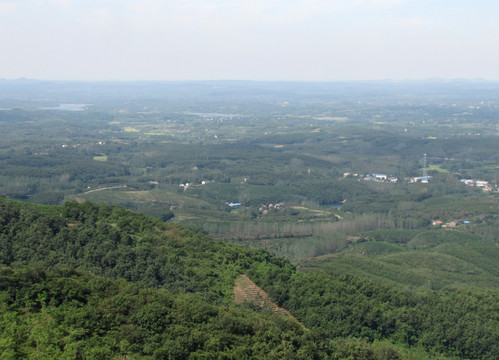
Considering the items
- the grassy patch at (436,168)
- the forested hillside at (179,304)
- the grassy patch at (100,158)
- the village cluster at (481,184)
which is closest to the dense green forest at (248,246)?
the forested hillside at (179,304)

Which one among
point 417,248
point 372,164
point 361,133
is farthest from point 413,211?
point 361,133

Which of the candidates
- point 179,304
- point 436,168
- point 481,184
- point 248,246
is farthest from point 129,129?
point 179,304

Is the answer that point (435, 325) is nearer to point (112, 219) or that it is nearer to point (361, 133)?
point (112, 219)

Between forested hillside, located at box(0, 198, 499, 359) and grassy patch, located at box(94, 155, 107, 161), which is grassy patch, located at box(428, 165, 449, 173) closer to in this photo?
grassy patch, located at box(94, 155, 107, 161)

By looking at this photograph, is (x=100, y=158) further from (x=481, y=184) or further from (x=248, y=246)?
(x=481, y=184)

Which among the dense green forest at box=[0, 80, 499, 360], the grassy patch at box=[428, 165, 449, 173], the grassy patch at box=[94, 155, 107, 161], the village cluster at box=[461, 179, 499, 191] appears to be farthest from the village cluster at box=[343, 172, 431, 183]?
the grassy patch at box=[94, 155, 107, 161]
